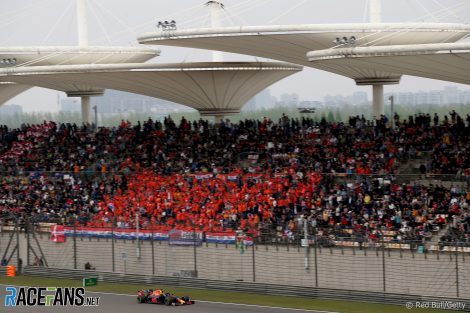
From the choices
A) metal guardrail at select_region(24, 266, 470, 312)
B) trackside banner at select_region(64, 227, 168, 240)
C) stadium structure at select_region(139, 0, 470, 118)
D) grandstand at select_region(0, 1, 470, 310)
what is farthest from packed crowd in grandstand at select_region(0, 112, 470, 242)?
stadium structure at select_region(139, 0, 470, 118)

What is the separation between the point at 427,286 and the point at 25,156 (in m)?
27.3

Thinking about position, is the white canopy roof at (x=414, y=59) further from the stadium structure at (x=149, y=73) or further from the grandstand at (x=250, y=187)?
the stadium structure at (x=149, y=73)

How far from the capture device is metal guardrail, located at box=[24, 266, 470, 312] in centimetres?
2747

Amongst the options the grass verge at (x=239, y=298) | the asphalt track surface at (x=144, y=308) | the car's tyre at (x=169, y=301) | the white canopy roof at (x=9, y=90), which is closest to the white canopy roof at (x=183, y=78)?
the white canopy roof at (x=9, y=90)

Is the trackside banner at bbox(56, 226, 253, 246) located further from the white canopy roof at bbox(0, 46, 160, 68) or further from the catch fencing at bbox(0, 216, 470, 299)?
the white canopy roof at bbox(0, 46, 160, 68)

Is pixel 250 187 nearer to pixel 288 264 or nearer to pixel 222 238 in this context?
pixel 222 238

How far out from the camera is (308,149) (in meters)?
40.4

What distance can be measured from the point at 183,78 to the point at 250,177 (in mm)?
8275

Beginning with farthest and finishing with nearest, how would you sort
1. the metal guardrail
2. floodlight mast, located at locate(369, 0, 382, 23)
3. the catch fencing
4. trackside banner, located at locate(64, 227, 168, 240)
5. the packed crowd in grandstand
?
floodlight mast, located at locate(369, 0, 382, 23) → trackside banner, located at locate(64, 227, 168, 240) → the packed crowd in grandstand → the catch fencing → the metal guardrail

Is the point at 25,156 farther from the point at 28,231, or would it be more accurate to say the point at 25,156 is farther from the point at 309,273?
the point at 309,273

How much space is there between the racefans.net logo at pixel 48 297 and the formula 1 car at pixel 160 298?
4.76 ft

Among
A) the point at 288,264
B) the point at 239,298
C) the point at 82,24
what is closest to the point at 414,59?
the point at 288,264

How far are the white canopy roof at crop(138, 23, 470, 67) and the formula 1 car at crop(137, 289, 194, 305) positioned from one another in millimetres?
11410

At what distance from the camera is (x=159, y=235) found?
1323 inches
